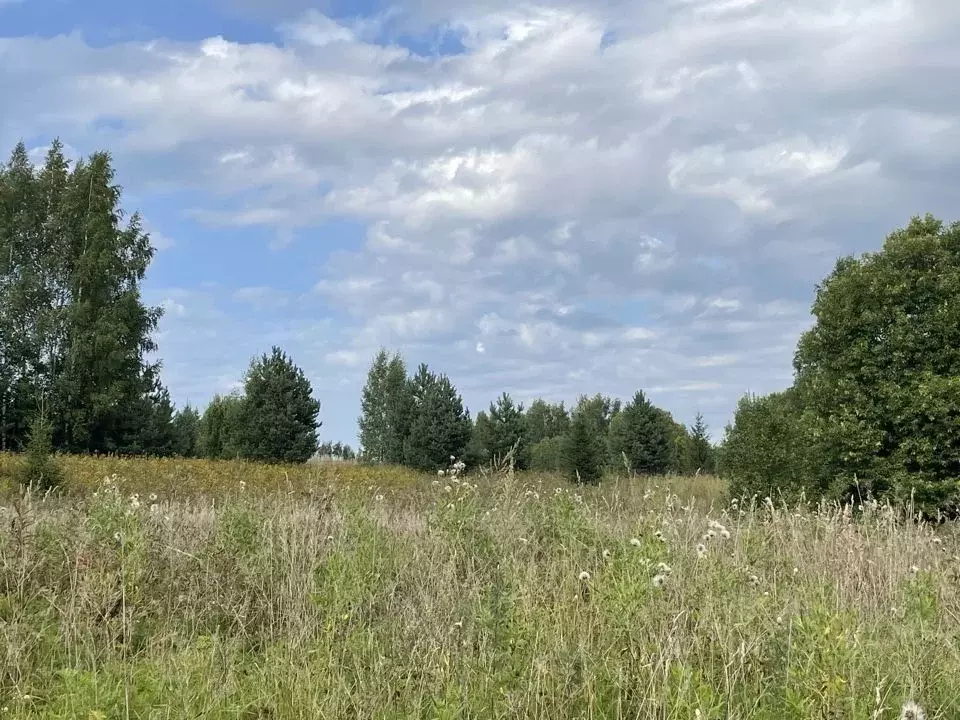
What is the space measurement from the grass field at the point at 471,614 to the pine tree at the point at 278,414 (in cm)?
2649

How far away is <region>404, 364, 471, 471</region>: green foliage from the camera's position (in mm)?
32719

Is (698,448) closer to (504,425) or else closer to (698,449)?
(698,449)

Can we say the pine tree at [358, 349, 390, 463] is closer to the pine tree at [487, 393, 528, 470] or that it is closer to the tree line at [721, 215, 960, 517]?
the pine tree at [487, 393, 528, 470]

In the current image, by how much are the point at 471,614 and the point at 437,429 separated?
2850 cm

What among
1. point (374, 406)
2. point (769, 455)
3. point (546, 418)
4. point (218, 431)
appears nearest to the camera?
point (769, 455)

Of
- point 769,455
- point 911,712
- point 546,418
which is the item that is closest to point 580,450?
point 769,455

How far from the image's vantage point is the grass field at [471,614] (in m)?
3.59

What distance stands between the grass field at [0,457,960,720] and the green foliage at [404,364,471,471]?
83.6ft

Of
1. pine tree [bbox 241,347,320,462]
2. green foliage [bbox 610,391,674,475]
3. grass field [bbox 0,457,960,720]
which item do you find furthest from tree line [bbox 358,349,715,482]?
grass field [bbox 0,457,960,720]

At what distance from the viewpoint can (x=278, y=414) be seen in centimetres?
3325

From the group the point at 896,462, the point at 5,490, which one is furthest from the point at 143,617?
the point at 896,462

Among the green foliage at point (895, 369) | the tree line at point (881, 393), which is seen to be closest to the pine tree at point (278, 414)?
the tree line at point (881, 393)

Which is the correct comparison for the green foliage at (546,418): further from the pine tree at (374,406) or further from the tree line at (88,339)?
the tree line at (88,339)

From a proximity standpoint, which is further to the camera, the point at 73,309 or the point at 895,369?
the point at 73,309
